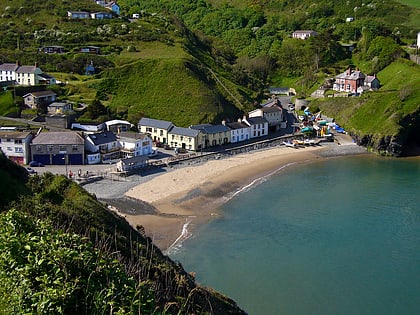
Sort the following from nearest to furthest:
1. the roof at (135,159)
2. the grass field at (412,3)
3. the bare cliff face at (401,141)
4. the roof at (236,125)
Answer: the roof at (135,159)
the bare cliff face at (401,141)
the roof at (236,125)
the grass field at (412,3)

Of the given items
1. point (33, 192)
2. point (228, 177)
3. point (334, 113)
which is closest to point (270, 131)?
point (334, 113)

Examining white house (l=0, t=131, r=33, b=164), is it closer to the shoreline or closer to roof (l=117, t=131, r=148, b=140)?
the shoreline

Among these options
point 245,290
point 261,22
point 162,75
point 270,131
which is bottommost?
point 245,290

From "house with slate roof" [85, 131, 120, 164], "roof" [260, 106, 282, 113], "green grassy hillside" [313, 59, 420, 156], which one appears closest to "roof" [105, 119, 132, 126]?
"house with slate roof" [85, 131, 120, 164]

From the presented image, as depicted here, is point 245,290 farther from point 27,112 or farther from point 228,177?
point 27,112

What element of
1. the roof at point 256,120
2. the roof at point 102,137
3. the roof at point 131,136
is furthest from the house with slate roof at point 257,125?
the roof at point 102,137

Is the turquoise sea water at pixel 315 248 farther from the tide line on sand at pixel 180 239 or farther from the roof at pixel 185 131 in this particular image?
the roof at pixel 185 131

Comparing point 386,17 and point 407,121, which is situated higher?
point 386,17
